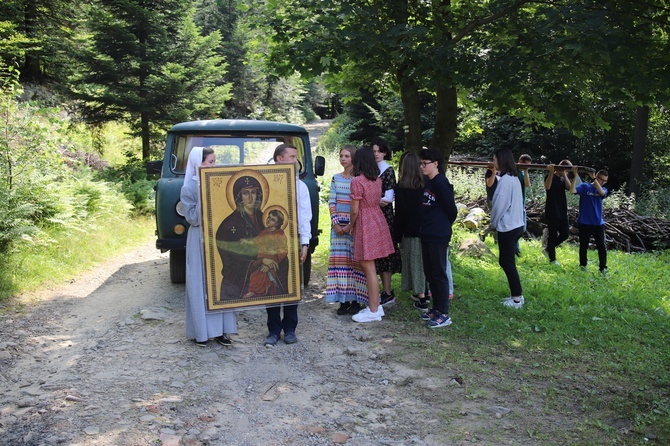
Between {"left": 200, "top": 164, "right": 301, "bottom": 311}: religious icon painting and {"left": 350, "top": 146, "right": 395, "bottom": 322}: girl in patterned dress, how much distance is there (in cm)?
118

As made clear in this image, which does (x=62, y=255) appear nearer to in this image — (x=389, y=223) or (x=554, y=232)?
(x=389, y=223)

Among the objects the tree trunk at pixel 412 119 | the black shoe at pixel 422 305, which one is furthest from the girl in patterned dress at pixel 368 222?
the tree trunk at pixel 412 119

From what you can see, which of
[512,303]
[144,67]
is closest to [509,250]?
[512,303]

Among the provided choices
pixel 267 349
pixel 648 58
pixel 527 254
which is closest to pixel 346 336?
pixel 267 349

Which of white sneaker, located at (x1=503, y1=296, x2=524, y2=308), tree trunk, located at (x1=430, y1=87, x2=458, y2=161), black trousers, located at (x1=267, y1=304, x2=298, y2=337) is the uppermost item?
tree trunk, located at (x1=430, y1=87, x2=458, y2=161)

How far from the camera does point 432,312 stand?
22.4 ft

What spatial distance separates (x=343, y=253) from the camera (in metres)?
6.99

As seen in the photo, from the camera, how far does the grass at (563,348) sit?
4441 mm

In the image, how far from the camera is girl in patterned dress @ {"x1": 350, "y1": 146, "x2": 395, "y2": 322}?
652cm

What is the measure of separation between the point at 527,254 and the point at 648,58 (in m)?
5.33

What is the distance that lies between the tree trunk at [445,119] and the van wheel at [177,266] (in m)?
4.50

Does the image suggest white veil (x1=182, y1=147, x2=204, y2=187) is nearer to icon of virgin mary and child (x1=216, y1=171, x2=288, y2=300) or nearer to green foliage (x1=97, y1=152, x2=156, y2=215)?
icon of virgin mary and child (x1=216, y1=171, x2=288, y2=300)

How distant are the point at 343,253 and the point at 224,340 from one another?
1.84 meters

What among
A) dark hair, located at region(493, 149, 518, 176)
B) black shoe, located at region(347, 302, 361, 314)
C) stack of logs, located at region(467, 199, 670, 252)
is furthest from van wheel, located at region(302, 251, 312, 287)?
stack of logs, located at region(467, 199, 670, 252)
